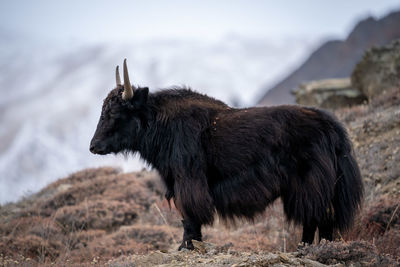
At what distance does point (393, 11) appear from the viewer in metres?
38.2

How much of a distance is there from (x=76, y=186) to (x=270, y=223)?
6.05 m

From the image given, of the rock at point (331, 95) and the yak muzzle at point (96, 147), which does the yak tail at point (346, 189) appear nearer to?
the yak muzzle at point (96, 147)

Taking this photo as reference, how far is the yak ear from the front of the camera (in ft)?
18.9

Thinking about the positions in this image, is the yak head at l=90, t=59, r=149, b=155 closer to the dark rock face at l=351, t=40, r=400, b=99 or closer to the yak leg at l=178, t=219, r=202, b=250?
the yak leg at l=178, t=219, r=202, b=250

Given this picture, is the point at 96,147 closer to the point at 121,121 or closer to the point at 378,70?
the point at 121,121

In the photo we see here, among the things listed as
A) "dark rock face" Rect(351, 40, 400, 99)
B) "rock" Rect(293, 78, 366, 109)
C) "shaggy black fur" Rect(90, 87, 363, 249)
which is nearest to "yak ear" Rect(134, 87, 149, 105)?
"shaggy black fur" Rect(90, 87, 363, 249)

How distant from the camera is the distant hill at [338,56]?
37.0m

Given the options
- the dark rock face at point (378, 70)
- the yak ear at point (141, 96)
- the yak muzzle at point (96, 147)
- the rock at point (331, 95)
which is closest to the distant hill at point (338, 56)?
the rock at point (331, 95)

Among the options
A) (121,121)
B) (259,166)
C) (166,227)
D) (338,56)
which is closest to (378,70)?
(166,227)

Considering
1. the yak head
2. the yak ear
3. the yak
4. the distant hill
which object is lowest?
the yak

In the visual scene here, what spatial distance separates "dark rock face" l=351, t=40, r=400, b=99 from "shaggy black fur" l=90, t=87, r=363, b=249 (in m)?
10.2

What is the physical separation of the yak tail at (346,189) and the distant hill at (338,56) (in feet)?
99.9

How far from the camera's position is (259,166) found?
529 cm

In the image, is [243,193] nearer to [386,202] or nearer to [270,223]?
[386,202]
